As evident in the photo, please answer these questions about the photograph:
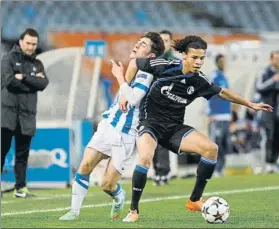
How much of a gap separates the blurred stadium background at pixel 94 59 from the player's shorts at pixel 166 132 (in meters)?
5.88

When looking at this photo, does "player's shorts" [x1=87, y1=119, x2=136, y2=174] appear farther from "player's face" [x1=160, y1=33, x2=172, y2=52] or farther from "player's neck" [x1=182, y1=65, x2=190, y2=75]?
"player's face" [x1=160, y1=33, x2=172, y2=52]

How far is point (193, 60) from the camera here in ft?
31.3

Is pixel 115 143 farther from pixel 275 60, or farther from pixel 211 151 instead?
pixel 275 60

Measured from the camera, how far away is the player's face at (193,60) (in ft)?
31.3

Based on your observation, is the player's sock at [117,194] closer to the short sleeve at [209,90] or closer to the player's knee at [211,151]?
the player's knee at [211,151]

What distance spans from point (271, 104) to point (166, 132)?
27.4 ft

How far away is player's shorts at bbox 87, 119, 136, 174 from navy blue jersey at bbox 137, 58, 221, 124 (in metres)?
0.28

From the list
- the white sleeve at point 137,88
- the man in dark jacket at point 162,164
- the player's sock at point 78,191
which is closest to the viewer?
the white sleeve at point 137,88

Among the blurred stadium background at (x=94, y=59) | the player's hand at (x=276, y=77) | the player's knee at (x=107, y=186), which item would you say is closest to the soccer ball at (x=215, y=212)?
the player's knee at (x=107, y=186)

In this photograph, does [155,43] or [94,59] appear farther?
[94,59]

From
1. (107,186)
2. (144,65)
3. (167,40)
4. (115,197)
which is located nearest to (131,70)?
(144,65)

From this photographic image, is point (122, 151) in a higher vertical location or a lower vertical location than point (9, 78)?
lower

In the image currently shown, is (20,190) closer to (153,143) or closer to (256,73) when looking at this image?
(153,143)

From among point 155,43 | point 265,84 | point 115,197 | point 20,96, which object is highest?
point 155,43
